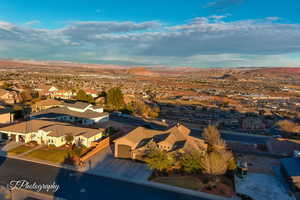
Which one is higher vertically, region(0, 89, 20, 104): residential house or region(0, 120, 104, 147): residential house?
region(0, 89, 20, 104): residential house

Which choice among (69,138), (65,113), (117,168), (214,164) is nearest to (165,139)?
(117,168)

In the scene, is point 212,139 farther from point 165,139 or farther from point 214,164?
point 214,164

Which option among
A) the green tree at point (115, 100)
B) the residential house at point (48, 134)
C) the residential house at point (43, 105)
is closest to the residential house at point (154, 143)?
the residential house at point (48, 134)

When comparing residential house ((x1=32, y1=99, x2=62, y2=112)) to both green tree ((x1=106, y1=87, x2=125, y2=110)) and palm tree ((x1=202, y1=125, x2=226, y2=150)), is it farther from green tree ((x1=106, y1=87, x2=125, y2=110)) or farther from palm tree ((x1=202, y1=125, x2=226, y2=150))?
palm tree ((x1=202, y1=125, x2=226, y2=150))

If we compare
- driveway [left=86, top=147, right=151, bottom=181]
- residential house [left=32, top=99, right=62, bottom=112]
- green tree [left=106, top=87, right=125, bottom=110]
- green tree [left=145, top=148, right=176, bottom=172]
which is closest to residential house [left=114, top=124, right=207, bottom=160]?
driveway [left=86, top=147, right=151, bottom=181]

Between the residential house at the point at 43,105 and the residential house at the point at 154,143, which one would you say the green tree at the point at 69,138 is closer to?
the residential house at the point at 154,143

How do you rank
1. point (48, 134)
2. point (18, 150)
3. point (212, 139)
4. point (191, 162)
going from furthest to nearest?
1. point (48, 134)
2. point (212, 139)
3. point (18, 150)
4. point (191, 162)
